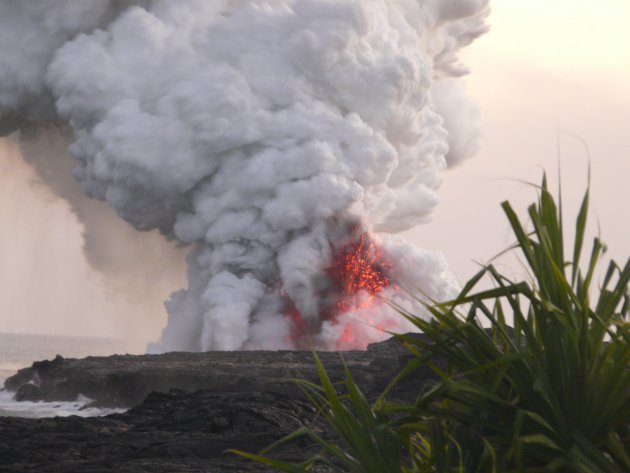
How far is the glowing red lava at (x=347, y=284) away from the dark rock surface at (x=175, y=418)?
10264mm

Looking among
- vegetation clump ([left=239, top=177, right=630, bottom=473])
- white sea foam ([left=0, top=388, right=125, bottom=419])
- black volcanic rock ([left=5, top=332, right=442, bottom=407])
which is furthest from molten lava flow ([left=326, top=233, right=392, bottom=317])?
vegetation clump ([left=239, top=177, right=630, bottom=473])

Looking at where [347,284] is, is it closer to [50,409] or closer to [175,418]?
[50,409]

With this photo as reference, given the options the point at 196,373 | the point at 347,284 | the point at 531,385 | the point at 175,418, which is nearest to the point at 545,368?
the point at 531,385

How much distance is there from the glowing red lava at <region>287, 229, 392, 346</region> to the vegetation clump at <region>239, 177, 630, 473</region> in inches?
1568

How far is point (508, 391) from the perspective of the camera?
5266 mm

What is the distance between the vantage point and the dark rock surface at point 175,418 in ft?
47.2

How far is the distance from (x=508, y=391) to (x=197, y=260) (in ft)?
142

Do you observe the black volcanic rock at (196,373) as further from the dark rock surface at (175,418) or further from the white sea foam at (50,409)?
the white sea foam at (50,409)

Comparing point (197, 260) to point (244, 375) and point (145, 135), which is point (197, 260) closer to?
point (145, 135)

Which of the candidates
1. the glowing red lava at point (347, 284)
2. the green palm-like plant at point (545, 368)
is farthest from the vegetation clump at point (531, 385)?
the glowing red lava at point (347, 284)

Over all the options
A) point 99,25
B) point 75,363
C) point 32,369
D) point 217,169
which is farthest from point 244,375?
point 99,25

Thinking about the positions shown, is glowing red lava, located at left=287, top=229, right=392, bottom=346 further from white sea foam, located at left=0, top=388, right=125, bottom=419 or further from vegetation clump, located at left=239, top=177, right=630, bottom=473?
vegetation clump, located at left=239, top=177, right=630, bottom=473

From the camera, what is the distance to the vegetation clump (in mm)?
4984

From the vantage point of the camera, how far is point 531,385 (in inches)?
202
